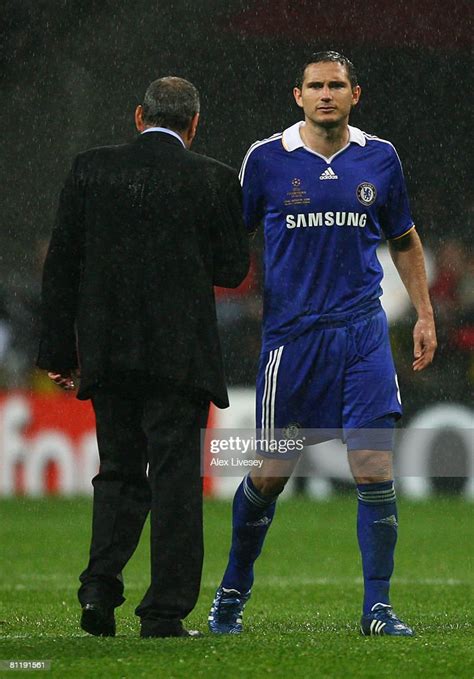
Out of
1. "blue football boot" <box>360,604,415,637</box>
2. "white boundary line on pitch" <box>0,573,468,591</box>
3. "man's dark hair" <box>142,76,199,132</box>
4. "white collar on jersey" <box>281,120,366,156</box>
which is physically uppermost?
"white collar on jersey" <box>281,120,366,156</box>

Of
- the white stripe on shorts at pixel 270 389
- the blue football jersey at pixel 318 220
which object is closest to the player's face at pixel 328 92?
the blue football jersey at pixel 318 220

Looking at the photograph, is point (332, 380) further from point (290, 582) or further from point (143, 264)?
point (290, 582)

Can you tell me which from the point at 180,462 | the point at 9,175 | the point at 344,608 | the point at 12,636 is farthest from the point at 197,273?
the point at 9,175

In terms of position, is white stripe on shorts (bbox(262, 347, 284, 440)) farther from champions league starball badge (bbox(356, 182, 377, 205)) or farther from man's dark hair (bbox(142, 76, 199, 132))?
man's dark hair (bbox(142, 76, 199, 132))

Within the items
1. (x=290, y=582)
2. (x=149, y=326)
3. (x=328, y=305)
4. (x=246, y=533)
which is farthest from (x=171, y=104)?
(x=290, y=582)

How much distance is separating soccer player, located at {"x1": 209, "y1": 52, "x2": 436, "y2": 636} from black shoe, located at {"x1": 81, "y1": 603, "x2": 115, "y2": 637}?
0.60 meters

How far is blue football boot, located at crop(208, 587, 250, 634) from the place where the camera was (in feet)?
15.7

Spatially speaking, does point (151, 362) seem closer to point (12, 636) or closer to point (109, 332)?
point (109, 332)

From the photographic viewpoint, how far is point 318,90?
4.80 meters

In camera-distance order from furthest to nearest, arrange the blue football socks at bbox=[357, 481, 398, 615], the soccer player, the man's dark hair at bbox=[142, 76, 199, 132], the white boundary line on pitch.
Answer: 1. the white boundary line on pitch
2. the soccer player
3. the blue football socks at bbox=[357, 481, 398, 615]
4. the man's dark hair at bbox=[142, 76, 199, 132]

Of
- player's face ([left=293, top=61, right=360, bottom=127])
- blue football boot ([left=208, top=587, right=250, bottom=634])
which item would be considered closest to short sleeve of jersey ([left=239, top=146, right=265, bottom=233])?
player's face ([left=293, top=61, right=360, bottom=127])

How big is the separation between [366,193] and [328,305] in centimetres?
36

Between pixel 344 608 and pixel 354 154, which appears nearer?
pixel 354 154

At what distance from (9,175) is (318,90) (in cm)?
853
